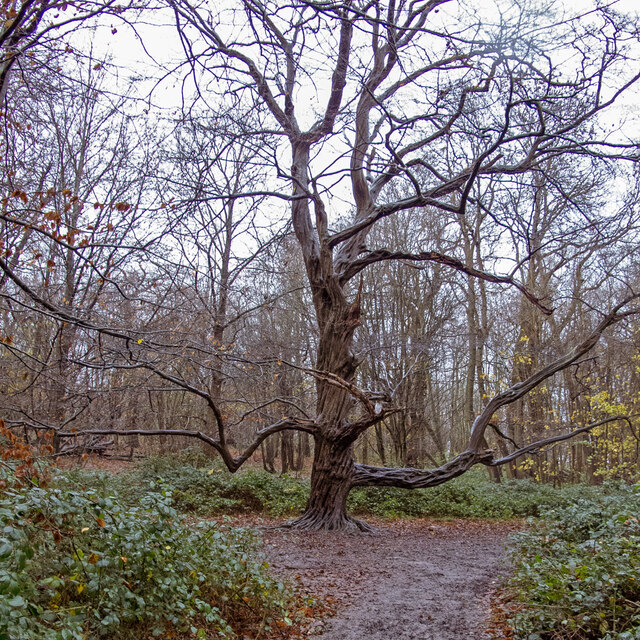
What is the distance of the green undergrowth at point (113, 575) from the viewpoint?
104 inches

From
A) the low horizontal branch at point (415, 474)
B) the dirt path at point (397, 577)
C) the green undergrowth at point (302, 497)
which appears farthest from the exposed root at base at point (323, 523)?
the green undergrowth at point (302, 497)

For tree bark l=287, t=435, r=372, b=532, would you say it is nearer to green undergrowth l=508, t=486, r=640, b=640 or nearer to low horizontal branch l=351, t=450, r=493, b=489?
low horizontal branch l=351, t=450, r=493, b=489

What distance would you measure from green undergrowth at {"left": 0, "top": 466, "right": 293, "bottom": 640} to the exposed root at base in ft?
16.3

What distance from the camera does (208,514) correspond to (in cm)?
1160

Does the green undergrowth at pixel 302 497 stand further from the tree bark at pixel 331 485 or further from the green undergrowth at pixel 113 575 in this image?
the green undergrowth at pixel 113 575

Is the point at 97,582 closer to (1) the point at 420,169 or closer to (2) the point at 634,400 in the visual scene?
(1) the point at 420,169

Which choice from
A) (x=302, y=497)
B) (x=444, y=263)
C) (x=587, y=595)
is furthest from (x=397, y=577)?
(x=302, y=497)

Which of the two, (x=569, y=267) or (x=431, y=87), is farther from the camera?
(x=569, y=267)

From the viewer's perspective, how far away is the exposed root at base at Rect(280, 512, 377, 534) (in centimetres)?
965

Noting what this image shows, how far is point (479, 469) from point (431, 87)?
20483mm

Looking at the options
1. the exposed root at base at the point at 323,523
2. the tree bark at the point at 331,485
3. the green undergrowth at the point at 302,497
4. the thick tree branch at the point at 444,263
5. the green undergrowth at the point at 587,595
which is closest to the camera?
the green undergrowth at the point at 587,595

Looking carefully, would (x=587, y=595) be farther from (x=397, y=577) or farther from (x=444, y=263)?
(x=444, y=263)

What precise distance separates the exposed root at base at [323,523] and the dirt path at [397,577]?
0.32 metres

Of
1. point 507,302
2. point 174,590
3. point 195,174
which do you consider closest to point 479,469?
point 507,302
